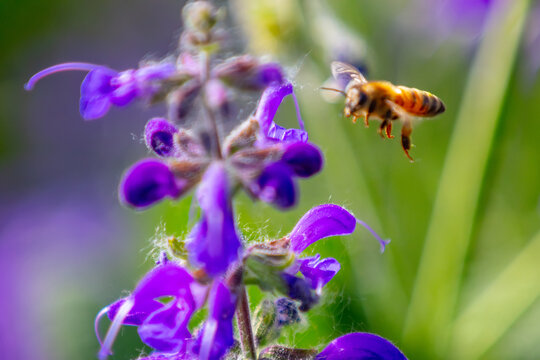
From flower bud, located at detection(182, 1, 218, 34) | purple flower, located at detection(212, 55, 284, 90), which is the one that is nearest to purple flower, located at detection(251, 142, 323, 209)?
purple flower, located at detection(212, 55, 284, 90)

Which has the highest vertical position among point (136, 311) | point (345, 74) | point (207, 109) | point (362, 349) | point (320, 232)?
point (345, 74)

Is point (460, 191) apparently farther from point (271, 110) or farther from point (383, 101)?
point (271, 110)

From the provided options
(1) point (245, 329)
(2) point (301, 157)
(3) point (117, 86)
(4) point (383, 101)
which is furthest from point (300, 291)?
(4) point (383, 101)

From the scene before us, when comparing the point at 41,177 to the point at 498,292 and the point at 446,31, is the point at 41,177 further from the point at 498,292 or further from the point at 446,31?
the point at 498,292

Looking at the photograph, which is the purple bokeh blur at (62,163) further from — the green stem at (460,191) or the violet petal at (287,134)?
the violet petal at (287,134)

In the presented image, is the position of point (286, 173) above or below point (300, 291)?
above

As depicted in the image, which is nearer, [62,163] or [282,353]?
[282,353]

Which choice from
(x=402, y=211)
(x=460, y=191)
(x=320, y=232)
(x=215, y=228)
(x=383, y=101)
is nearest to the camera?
(x=215, y=228)

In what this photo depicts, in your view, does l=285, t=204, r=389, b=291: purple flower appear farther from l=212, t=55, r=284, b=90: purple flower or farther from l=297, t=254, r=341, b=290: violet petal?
l=212, t=55, r=284, b=90: purple flower

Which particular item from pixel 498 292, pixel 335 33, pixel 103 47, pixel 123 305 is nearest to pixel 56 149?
pixel 103 47
